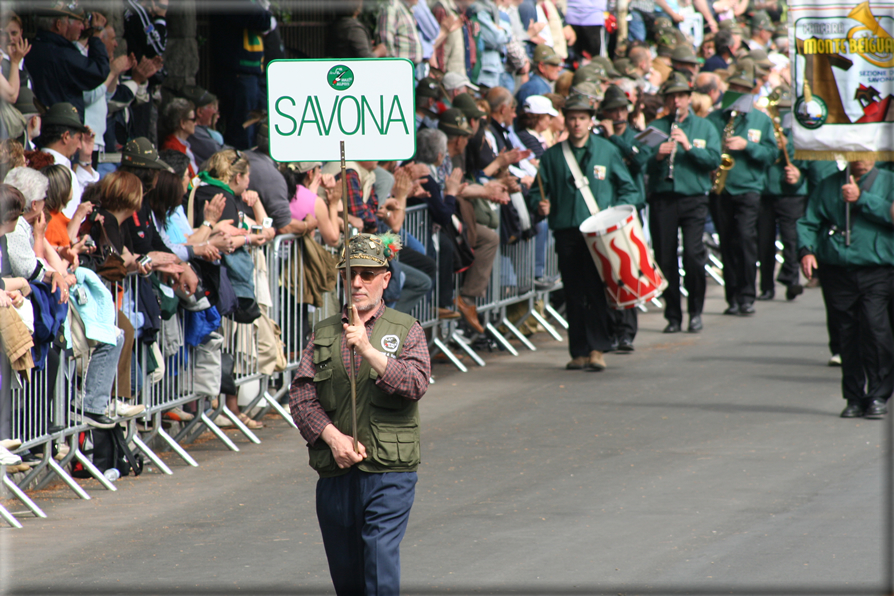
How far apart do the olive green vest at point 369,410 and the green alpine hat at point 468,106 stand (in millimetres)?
8540

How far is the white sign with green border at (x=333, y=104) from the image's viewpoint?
7.01 meters

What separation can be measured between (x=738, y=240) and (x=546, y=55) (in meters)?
3.66

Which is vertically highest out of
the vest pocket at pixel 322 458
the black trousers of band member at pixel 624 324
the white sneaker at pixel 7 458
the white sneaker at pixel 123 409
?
the vest pocket at pixel 322 458

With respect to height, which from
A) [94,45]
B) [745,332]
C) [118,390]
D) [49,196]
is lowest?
[745,332]

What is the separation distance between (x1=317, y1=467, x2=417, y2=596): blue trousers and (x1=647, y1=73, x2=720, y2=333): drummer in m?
9.88

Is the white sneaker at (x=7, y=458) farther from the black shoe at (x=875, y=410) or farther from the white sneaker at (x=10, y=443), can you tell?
the black shoe at (x=875, y=410)

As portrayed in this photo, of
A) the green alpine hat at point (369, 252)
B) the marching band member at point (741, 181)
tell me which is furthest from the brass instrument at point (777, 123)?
the green alpine hat at point (369, 252)

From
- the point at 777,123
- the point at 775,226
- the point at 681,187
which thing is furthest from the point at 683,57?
the point at 681,187

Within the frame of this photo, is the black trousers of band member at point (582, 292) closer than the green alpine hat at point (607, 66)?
Yes

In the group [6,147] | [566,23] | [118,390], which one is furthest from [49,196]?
[566,23]

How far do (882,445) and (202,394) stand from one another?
489cm

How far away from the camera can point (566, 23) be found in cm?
2106

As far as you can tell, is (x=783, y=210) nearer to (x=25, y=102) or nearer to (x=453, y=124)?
(x=453, y=124)

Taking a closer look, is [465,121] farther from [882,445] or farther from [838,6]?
[882,445]
